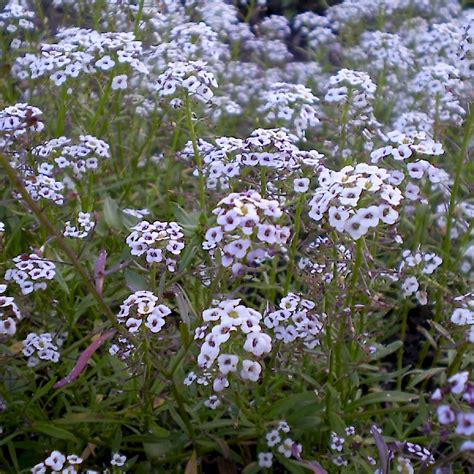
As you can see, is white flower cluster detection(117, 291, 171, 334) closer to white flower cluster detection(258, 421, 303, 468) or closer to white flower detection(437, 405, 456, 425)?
white flower cluster detection(258, 421, 303, 468)

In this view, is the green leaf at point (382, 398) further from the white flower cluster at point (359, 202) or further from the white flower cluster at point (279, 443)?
the white flower cluster at point (359, 202)

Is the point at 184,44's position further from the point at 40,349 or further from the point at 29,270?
the point at 40,349

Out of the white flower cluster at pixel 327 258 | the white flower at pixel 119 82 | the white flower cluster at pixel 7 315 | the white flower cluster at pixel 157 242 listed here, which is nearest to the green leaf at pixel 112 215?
the white flower cluster at pixel 157 242

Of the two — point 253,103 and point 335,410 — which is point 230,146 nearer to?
point 335,410

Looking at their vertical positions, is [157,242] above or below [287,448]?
above

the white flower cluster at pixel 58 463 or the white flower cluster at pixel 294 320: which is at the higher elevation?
the white flower cluster at pixel 294 320

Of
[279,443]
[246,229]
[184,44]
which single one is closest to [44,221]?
[246,229]

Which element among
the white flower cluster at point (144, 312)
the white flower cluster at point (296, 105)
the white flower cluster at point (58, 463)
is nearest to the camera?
the white flower cluster at point (144, 312)
